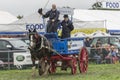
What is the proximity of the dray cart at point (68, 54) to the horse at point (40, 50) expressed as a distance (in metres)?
0.30

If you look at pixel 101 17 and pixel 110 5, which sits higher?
pixel 110 5

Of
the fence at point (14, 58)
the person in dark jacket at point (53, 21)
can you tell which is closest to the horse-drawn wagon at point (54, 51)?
the person in dark jacket at point (53, 21)

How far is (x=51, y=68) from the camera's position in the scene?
18406mm

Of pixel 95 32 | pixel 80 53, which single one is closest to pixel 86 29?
pixel 95 32

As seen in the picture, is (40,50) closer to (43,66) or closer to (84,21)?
(43,66)

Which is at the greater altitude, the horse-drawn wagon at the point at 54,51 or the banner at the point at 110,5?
the banner at the point at 110,5

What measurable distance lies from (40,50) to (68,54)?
1.51 m

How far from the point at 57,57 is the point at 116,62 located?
31.8ft

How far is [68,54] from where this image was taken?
1758cm

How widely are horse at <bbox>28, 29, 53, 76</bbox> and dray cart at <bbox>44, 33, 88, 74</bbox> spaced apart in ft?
1.00

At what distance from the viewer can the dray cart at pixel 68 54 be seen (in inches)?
675

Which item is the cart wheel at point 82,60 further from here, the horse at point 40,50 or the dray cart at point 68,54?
the horse at point 40,50

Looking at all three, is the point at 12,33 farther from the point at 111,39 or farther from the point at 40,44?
the point at 40,44

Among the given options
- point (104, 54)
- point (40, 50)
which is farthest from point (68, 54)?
point (104, 54)
